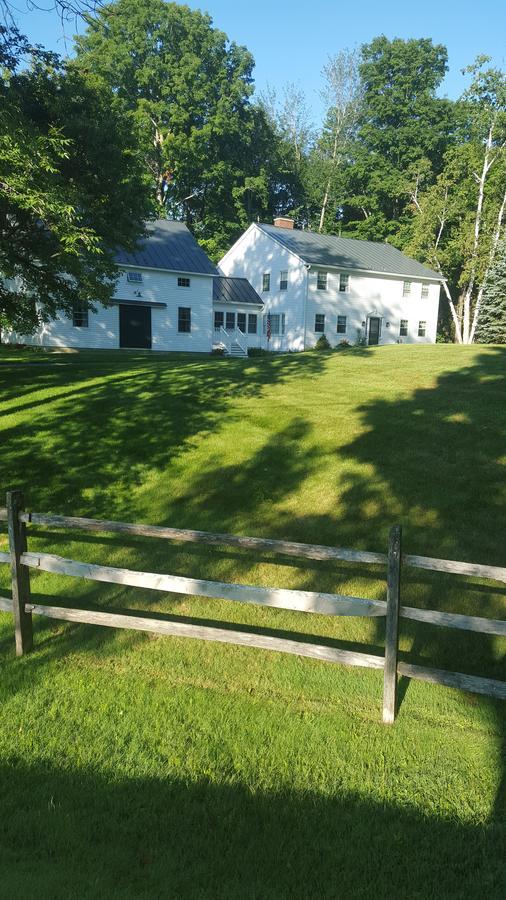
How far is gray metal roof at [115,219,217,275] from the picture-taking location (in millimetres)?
36031

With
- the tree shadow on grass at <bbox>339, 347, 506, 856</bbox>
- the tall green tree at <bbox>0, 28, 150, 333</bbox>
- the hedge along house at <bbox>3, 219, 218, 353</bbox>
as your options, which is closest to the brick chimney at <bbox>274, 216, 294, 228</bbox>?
the hedge along house at <bbox>3, 219, 218, 353</bbox>

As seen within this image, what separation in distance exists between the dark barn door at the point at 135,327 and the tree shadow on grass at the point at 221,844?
1305 inches

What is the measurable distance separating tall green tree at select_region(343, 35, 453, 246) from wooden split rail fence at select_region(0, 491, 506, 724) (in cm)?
5752

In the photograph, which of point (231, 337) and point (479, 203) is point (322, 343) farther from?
point (479, 203)

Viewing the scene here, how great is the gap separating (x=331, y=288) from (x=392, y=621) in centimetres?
3928

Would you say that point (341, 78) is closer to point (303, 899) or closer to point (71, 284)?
point (71, 284)

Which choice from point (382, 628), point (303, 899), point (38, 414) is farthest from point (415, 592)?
point (38, 414)

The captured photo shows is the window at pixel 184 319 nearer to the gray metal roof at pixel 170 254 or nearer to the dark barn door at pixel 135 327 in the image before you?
the dark barn door at pixel 135 327

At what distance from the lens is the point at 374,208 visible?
60.7m

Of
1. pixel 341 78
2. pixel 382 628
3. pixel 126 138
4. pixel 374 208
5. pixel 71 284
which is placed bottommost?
pixel 382 628

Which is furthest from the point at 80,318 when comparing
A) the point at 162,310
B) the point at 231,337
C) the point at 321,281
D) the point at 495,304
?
the point at 495,304

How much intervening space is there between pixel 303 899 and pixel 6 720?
259 cm

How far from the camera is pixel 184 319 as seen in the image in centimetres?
3778

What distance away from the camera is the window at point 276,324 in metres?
42.2
